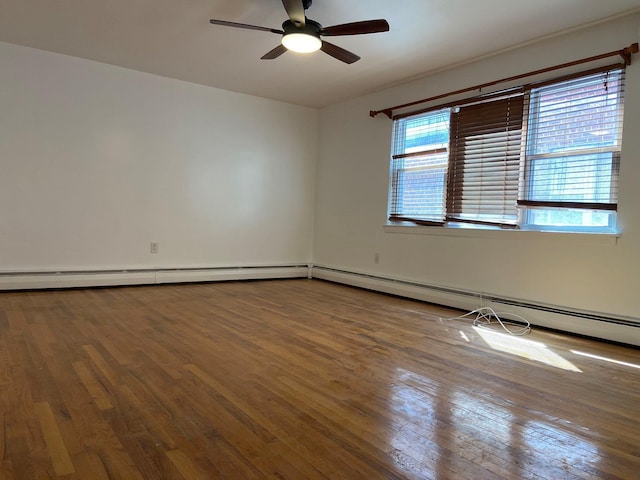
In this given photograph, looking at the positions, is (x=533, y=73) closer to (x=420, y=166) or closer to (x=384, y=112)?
(x=420, y=166)

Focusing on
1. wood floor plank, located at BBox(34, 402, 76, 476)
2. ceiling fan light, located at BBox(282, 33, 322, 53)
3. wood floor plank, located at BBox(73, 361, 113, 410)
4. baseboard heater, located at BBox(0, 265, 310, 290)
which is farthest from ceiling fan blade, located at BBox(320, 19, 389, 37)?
baseboard heater, located at BBox(0, 265, 310, 290)

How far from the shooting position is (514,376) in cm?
253

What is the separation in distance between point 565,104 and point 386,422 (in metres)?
3.16

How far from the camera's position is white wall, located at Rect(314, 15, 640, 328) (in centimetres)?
325

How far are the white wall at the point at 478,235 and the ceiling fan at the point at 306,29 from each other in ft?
5.73

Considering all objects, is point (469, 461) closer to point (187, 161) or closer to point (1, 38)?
point (187, 161)

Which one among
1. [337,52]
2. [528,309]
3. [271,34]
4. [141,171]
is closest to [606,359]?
[528,309]

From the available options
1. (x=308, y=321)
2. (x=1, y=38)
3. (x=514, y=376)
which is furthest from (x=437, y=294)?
(x=1, y=38)

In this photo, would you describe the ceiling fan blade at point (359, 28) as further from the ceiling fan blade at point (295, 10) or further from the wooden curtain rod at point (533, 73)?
the wooden curtain rod at point (533, 73)

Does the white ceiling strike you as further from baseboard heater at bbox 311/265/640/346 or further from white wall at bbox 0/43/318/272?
baseboard heater at bbox 311/265/640/346

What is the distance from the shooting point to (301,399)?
2076 millimetres

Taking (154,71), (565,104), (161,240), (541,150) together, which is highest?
(154,71)

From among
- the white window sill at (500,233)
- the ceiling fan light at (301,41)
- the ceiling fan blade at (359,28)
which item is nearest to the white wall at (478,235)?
the white window sill at (500,233)

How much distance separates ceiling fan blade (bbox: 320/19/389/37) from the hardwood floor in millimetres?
2171
